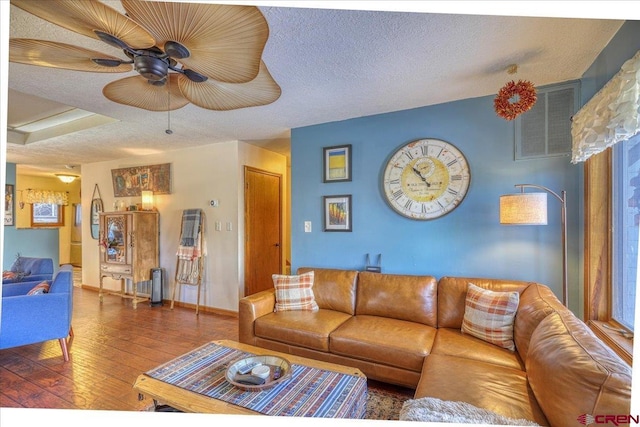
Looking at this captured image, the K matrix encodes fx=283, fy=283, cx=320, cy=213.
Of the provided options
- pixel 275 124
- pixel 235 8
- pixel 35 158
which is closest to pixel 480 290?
pixel 235 8

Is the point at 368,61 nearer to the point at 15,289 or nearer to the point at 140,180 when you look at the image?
the point at 15,289

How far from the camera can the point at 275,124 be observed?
311 cm

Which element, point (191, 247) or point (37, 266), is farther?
point (191, 247)

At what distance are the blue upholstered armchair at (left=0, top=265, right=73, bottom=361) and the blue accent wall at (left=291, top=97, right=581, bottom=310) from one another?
2.13m

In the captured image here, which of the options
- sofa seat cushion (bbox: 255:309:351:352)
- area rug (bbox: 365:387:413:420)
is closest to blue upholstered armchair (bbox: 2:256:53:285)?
sofa seat cushion (bbox: 255:309:351:352)

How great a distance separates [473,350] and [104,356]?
2.99 m

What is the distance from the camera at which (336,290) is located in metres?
2.62

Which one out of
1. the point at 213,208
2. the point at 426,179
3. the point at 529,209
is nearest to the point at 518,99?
the point at 529,209

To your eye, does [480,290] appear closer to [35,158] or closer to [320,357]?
[320,357]

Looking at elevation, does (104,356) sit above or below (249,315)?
below

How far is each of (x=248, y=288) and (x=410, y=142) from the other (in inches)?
108

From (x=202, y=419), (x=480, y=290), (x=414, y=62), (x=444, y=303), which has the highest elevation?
(x=414, y=62)

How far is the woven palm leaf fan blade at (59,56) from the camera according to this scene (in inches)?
44.4
